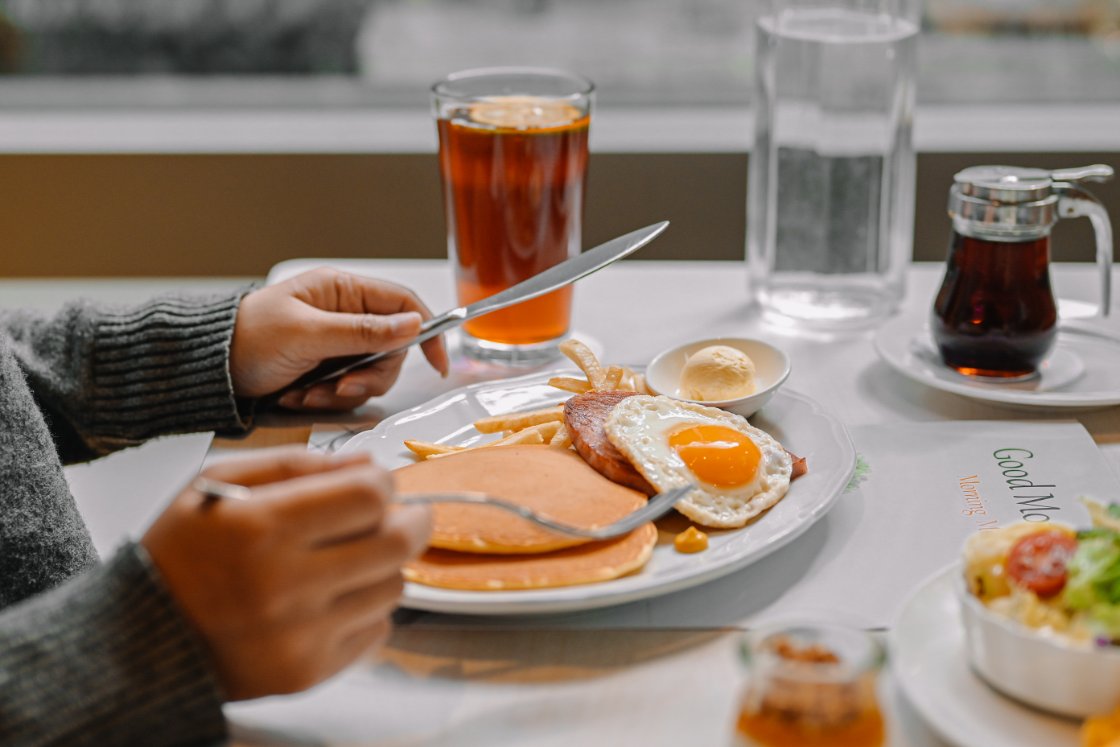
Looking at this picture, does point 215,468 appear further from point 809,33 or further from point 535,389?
point 809,33

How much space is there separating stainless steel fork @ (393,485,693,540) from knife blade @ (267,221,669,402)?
1.34ft

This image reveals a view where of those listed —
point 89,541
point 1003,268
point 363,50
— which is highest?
point 363,50

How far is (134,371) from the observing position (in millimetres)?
1334

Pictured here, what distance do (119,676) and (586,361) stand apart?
0.63 m

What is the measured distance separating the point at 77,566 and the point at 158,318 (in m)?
0.33

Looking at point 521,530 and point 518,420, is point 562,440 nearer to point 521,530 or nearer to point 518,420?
point 518,420

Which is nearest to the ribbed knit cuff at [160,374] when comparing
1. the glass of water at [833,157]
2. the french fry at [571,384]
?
the french fry at [571,384]

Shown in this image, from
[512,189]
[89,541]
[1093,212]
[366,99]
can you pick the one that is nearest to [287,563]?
[89,541]

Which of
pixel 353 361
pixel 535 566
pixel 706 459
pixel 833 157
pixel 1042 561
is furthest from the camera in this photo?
pixel 833 157

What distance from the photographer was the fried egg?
3.22 ft

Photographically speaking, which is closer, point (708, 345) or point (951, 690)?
point (951, 690)

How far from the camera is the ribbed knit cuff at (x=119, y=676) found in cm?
73

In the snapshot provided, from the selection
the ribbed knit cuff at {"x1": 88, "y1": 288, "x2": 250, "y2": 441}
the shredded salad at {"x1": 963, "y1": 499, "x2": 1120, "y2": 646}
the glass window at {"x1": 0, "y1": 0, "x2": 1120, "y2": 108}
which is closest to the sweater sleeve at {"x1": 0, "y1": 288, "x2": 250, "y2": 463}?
the ribbed knit cuff at {"x1": 88, "y1": 288, "x2": 250, "y2": 441}

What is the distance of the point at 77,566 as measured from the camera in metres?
1.13
